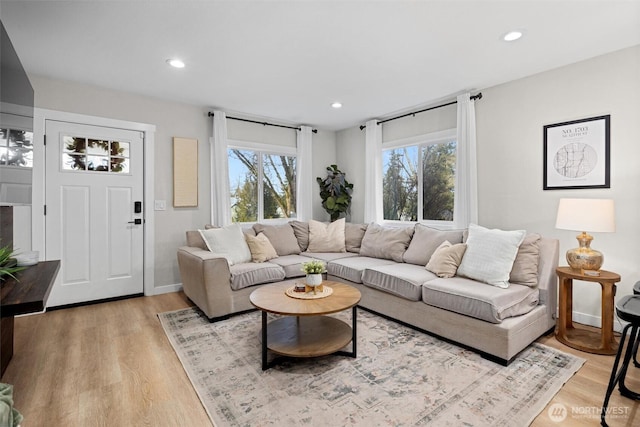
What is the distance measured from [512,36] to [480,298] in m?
2.03

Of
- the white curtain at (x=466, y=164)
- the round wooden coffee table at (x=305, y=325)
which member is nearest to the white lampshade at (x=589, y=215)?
the white curtain at (x=466, y=164)

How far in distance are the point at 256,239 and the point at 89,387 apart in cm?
203

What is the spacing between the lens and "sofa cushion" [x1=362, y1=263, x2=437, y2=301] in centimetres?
275

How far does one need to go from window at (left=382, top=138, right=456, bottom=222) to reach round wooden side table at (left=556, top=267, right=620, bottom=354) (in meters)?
1.55

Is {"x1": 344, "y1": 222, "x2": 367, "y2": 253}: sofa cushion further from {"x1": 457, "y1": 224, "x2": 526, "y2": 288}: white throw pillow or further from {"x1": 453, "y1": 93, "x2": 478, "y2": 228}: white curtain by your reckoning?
{"x1": 457, "y1": 224, "x2": 526, "y2": 288}: white throw pillow

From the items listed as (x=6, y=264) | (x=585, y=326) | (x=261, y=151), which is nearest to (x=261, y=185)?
(x=261, y=151)

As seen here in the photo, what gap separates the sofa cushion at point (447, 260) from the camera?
2.84 metres

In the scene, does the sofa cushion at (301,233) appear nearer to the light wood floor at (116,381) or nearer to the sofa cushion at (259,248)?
the sofa cushion at (259,248)

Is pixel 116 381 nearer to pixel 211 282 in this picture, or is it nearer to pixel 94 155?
pixel 211 282

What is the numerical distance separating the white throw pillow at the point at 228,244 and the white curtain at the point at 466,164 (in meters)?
2.52

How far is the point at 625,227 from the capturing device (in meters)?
2.66

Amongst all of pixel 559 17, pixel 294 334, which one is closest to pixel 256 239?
pixel 294 334

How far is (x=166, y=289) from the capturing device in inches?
157
